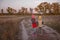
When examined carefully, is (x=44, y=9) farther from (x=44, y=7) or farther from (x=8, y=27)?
(x=8, y=27)

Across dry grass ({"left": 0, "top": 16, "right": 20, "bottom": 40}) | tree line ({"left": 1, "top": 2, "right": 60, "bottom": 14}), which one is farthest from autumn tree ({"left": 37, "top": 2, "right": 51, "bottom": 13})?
dry grass ({"left": 0, "top": 16, "right": 20, "bottom": 40})

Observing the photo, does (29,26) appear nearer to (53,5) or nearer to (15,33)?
(15,33)

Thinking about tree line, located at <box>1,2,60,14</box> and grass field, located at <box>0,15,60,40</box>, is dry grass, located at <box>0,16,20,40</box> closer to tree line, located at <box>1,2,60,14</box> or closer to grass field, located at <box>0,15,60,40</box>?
grass field, located at <box>0,15,60,40</box>

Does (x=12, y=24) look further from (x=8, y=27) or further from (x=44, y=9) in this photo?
(x=44, y=9)

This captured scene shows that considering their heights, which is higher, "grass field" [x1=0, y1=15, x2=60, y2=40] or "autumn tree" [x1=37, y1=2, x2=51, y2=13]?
"autumn tree" [x1=37, y1=2, x2=51, y2=13]

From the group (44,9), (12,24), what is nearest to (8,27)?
(12,24)

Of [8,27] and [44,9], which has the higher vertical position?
[44,9]

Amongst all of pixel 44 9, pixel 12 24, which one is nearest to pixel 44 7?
pixel 44 9

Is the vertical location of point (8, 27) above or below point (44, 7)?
below

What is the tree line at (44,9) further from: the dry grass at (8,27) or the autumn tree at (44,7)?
the dry grass at (8,27)

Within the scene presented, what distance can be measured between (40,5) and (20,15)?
0.31 m

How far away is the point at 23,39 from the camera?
200 cm

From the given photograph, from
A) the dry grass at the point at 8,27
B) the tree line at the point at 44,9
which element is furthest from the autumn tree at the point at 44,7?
the dry grass at the point at 8,27

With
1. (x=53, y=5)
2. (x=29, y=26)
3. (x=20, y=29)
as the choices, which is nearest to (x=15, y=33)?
(x=20, y=29)
